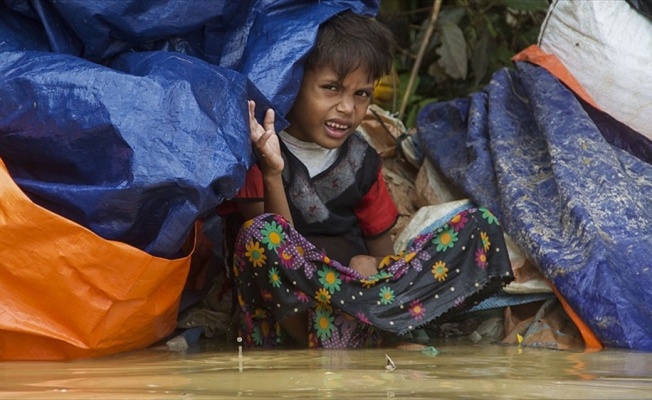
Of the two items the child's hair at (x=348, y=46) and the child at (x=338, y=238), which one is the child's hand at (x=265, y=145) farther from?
the child's hair at (x=348, y=46)

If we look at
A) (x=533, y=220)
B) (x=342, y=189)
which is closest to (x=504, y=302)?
(x=533, y=220)

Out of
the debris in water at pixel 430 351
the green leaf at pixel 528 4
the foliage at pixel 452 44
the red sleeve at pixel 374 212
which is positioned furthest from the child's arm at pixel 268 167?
the green leaf at pixel 528 4

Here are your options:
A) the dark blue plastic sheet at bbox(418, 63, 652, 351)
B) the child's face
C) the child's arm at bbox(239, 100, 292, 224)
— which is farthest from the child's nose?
the dark blue plastic sheet at bbox(418, 63, 652, 351)

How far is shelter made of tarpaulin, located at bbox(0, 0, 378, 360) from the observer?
257 centimetres

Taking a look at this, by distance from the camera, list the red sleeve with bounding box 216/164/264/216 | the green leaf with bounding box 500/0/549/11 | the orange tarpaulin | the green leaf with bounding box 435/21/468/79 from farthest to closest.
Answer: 1. the green leaf with bounding box 435/21/468/79
2. the green leaf with bounding box 500/0/549/11
3. the red sleeve with bounding box 216/164/264/216
4. the orange tarpaulin

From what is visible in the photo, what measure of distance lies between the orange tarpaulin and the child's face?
0.65 meters

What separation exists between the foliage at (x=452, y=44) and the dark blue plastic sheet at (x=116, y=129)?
1.80m

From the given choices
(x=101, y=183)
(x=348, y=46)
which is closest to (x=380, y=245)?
(x=348, y=46)

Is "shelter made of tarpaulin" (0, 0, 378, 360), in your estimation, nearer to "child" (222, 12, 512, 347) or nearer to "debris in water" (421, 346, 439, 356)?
"child" (222, 12, 512, 347)

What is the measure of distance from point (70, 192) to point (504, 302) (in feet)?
4.36

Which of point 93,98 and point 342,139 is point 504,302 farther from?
point 93,98

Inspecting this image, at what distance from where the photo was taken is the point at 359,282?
2.96m

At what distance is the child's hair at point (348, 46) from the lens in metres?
3.17

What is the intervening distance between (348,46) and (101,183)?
88cm
